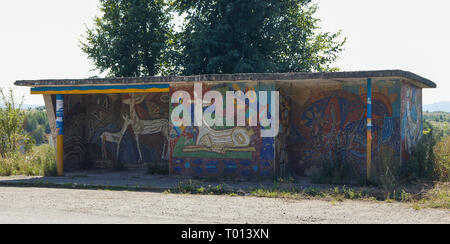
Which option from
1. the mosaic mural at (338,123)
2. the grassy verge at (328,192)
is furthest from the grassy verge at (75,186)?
the mosaic mural at (338,123)

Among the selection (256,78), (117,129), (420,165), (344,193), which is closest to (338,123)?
(420,165)

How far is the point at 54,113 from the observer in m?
14.8

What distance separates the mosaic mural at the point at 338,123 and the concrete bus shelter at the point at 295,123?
1.0 inches

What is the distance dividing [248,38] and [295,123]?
32.2 ft

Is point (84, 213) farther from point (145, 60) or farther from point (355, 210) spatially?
point (145, 60)

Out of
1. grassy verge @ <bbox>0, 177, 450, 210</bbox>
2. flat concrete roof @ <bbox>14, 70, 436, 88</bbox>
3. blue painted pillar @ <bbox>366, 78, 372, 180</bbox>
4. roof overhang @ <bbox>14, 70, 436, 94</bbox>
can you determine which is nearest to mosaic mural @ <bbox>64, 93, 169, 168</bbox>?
roof overhang @ <bbox>14, 70, 436, 94</bbox>

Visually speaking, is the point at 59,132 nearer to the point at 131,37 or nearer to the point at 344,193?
the point at 344,193

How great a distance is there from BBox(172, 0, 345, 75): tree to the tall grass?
8.69m

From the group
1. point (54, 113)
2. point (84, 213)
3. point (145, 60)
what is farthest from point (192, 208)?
point (145, 60)

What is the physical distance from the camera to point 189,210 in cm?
872

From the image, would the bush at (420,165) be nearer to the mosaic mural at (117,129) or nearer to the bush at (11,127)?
the mosaic mural at (117,129)

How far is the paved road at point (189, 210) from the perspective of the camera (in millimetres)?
7809

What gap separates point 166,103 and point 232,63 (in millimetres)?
7128

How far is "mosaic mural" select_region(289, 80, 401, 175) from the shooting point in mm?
12539
